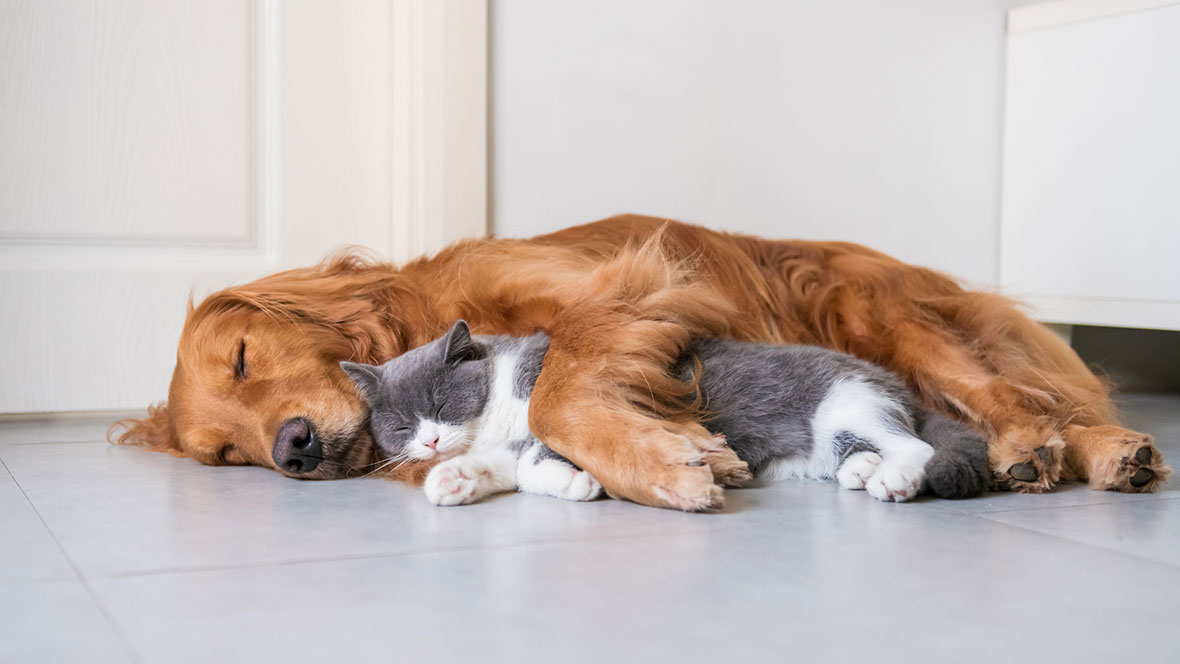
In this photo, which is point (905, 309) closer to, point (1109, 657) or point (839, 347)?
point (839, 347)

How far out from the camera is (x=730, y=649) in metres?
0.98

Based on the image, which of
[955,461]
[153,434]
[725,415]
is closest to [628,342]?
[725,415]

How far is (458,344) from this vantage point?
1.78 meters

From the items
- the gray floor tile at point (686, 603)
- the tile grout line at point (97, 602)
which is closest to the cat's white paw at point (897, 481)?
the gray floor tile at point (686, 603)

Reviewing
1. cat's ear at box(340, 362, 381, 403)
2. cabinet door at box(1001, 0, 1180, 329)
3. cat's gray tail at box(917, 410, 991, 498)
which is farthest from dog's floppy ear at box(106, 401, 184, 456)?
cabinet door at box(1001, 0, 1180, 329)

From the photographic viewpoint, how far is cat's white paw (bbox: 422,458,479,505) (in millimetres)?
1616

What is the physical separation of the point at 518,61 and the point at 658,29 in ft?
1.47

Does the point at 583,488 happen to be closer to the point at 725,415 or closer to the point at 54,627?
the point at 725,415

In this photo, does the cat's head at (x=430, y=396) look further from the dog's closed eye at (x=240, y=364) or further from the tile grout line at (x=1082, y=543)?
the tile grout line at (x=1082, y=543)

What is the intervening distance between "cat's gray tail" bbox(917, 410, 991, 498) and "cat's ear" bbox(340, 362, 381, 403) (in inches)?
35.2

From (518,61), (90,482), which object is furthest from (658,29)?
(90,482)

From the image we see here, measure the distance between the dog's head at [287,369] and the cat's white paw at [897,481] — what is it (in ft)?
2.84

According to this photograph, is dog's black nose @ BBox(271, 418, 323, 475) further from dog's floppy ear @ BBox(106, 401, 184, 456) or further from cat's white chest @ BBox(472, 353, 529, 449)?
dog's floppy ear @ BBox(106, 401, 184, 456)

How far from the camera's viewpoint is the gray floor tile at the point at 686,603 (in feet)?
3.23
